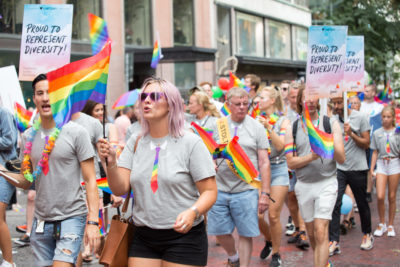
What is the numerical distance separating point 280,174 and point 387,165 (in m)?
2.51

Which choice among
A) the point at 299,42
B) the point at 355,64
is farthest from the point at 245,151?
the point at 299,42

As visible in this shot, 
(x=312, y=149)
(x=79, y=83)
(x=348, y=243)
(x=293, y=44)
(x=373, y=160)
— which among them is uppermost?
(x=293, y=44)

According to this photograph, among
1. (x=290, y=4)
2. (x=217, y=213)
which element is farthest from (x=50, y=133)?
(x=290, y=4)

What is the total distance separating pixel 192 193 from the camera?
4137 mm

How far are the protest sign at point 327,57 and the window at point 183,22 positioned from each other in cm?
1730

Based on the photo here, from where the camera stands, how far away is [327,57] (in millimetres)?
6844

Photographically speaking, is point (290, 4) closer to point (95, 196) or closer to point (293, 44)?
point (293, 44)

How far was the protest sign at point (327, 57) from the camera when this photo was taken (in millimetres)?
6758

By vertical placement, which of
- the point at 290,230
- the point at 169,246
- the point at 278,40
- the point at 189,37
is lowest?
the point at 290,230

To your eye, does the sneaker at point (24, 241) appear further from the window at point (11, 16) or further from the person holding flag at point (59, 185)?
the window at point (11, 16)

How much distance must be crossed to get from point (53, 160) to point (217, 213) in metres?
2.42

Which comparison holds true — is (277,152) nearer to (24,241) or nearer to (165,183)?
(24,241)

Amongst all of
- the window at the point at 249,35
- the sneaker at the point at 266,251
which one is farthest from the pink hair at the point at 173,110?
the window at the point at 249,35

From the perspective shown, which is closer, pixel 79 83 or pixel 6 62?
pixel 79 83
